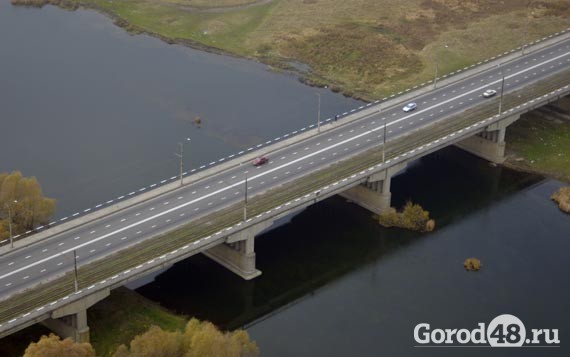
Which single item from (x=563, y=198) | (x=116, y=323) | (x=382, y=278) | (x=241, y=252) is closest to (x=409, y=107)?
(x=563, y=198)

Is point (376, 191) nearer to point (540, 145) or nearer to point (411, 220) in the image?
point (411, 220)

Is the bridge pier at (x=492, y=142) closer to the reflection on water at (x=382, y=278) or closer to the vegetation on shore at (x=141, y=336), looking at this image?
the reflection on water at (x=382, y=278)

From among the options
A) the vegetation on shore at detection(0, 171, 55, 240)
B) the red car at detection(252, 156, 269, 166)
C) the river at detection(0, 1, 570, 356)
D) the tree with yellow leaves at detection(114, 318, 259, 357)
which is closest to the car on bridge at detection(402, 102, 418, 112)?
the river at detection(0, 1, 570, 356)

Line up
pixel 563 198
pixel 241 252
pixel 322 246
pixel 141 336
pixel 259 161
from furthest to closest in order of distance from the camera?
1. pixel 563 198
2. pixel 259 161
3. pixel 322 246
4. pixel 241 252
5. pixel 141 336

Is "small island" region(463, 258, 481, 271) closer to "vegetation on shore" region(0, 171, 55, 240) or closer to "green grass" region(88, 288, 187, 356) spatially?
"green grass" region(88, 288, 187, 356)

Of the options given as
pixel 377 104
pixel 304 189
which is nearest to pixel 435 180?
pixel 377 104

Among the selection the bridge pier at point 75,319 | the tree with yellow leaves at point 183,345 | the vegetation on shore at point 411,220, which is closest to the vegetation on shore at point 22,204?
the bridge pier at point 75,319

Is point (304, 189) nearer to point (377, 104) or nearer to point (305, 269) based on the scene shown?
point (305, 269)
